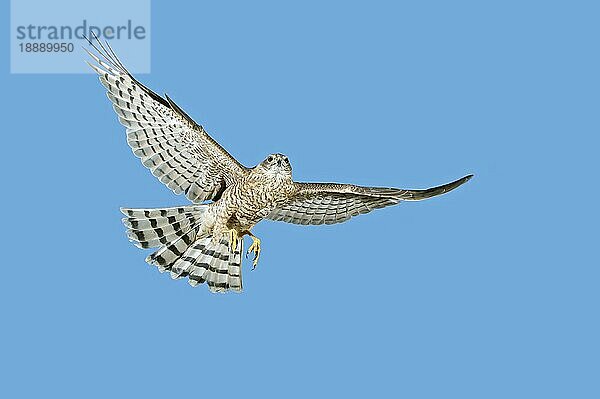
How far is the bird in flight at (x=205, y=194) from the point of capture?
12.4 metres

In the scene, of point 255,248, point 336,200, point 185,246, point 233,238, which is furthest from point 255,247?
point 336,200

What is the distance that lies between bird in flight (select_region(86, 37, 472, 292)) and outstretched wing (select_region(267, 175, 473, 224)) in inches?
0.4

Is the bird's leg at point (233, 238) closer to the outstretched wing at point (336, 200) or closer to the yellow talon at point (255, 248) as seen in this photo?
the yellow talon at point (255, 248)

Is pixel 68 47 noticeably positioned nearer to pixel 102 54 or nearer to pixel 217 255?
pixel 102 54

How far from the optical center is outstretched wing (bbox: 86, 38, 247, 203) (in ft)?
40.7

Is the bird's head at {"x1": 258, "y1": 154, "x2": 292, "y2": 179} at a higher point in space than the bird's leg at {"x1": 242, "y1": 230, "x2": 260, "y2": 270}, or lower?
higher

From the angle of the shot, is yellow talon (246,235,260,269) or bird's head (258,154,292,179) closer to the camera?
bird's head (258,154,292,179)

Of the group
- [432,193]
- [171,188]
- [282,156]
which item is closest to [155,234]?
[171,188]

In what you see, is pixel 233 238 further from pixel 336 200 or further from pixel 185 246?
pixel 336 200

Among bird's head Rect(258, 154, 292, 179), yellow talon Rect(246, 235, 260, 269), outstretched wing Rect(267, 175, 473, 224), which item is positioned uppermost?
bird's head Rect(258, 154, 292, 179)

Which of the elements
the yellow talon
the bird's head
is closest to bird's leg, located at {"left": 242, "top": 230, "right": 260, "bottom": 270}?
the yellow talon

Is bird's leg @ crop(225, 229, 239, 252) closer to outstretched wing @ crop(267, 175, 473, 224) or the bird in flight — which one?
the bird in flight

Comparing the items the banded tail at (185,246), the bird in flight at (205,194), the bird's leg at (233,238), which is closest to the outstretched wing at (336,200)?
the bird in flight at (205,194)

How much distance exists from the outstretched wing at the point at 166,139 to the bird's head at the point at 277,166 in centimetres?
34
